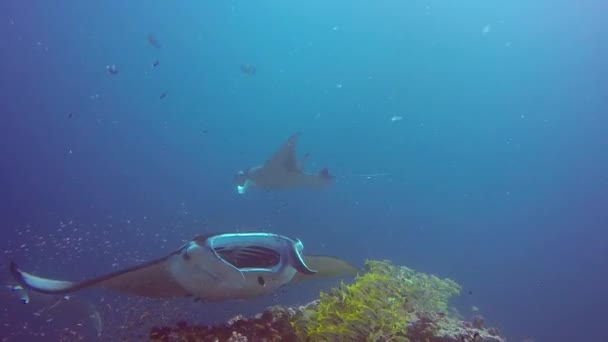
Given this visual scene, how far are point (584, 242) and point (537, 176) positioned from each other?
968 centimetres

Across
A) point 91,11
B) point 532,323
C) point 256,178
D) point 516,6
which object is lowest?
point 532,323

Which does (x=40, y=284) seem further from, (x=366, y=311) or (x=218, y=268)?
(x=366, y=311)

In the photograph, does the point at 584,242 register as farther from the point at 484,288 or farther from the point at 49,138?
the point at 49,138

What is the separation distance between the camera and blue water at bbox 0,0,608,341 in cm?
3625

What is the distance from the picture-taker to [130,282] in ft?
13.4

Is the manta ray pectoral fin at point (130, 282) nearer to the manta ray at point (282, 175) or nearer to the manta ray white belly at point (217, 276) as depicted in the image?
the manta ray white belly at point (217, 276)

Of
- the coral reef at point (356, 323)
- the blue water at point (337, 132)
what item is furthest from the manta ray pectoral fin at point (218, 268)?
the blue water at point (337, 132)

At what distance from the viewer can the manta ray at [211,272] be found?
141 inches

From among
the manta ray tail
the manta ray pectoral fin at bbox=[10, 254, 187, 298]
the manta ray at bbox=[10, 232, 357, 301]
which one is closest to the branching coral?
the manta ray at bbox=[10, 232, 357, 301]

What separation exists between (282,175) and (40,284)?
10.4 m

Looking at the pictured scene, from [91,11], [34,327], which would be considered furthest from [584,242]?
[91,11]

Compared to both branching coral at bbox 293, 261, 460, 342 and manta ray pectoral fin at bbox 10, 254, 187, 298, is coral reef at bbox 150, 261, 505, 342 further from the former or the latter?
manta ray pectoral fin at bbox 10, 254, 187, 298

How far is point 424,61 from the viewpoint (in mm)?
54594

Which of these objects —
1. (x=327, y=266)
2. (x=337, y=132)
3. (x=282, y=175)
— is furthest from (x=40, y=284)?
(x=337, y=132)
